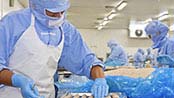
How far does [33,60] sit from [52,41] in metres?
0.13

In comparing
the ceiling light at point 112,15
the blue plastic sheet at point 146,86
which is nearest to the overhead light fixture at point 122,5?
the ceiling light at point 112,15

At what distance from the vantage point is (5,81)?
1312 millimetres

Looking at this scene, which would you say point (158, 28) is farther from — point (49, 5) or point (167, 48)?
point (49, 5)

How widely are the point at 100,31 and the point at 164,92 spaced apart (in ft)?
40.0

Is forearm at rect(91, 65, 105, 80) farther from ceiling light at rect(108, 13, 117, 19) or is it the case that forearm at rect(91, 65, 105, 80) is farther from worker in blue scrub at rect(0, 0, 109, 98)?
ceiling light at rect(108, 13, 117, 19)

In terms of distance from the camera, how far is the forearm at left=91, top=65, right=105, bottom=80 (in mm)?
1546

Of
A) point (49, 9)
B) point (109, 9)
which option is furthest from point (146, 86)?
point (109, 9)

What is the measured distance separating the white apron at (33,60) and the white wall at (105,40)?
37.5 ft

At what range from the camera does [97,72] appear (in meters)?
1.55

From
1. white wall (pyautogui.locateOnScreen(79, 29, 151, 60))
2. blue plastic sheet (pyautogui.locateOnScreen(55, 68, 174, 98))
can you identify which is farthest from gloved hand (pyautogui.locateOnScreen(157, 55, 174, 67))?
white wall (pyautogui.locateOnScreen(79, 29, 151, 60))

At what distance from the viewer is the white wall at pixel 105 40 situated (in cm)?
1306

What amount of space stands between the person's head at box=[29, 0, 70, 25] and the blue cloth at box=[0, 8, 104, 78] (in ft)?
0.20

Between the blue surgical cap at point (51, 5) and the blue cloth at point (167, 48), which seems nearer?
the blue surgical cap at point (51, 5)

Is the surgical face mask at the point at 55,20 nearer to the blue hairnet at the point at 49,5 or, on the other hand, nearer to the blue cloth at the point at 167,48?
the blue hairnet at the point at 49,5
